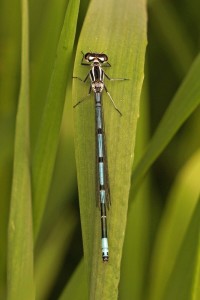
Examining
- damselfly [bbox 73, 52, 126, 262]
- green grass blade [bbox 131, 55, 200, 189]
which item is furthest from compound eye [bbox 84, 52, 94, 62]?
green grass blade [bbox 131, 55, 200, 189]

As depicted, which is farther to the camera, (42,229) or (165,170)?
(165,170)

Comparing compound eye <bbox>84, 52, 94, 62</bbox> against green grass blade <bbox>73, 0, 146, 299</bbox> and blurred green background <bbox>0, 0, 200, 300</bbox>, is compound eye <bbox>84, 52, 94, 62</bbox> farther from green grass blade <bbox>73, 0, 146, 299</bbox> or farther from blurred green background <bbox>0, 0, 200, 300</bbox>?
blurred green background <bbox>0, 0, 200, 300</bbox>

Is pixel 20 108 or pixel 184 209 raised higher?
pixel 20 108

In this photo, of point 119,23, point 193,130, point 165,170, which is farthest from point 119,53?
point 165,170

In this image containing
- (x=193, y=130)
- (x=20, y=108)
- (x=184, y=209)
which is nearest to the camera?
(x=20, y=108)

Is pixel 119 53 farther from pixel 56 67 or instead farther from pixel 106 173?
pixel 106 173

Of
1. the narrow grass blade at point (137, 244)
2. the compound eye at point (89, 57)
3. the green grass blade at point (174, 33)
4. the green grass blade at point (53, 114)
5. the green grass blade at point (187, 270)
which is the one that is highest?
the green grass blade at point (174, 33)

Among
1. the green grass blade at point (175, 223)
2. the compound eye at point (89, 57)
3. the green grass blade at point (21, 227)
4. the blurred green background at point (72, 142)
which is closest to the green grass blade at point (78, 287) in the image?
the blurred green background at point (72, 142)

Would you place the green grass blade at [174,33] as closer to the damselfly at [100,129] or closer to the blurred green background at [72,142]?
A: the blurred green background at [72,142]
